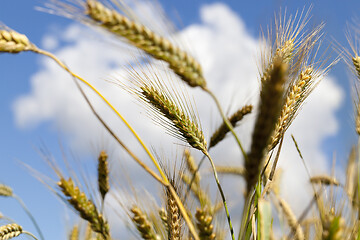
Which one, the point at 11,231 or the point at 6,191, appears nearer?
the point at 11,231

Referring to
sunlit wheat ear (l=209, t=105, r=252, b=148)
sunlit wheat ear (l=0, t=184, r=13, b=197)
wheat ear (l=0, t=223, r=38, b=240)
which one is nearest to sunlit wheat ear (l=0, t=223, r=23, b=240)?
wheat ear (l=0, t=223, r=38, b=240)

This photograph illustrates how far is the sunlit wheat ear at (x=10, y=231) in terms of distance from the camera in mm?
2004

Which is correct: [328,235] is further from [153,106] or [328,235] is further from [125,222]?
[125,222]

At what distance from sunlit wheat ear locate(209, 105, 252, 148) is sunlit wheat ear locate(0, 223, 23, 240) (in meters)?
1.06

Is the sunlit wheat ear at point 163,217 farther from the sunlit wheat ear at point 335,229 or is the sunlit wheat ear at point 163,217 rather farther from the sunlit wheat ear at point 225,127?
the sunlit wheat ear at point 335,229

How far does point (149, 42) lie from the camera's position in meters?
1.18

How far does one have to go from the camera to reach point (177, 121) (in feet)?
5.26

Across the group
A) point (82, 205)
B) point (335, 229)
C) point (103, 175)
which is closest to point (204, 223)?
point (335, 229)

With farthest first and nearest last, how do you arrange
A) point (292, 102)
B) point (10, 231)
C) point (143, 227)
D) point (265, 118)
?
point (10, 231) < point (292, 102) < point (143, 227) < point (265, 118)

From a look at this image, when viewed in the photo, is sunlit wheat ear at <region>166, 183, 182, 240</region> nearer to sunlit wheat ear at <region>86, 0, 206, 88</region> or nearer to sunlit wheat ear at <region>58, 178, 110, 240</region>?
sunlit wheat ear at <region>58, 178, 110, 240</region>

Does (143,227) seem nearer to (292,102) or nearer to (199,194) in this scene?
(199,194)

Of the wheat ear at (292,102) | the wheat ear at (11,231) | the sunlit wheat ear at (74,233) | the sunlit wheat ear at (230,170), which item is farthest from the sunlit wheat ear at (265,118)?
the sunlit wheat ear at (230,170)

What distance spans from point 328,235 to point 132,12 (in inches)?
33.5

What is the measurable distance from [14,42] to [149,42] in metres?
0.43
